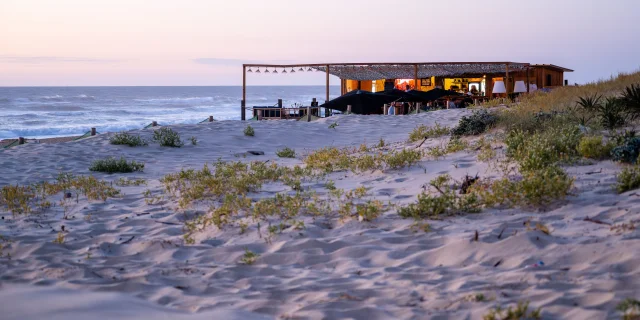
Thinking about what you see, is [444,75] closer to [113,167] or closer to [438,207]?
[113,167]

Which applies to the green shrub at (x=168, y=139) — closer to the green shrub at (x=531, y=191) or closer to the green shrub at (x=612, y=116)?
the green shrub at (x=612, y=116)

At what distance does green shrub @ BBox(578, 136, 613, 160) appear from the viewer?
19.9 feet

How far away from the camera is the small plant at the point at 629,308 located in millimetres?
2830

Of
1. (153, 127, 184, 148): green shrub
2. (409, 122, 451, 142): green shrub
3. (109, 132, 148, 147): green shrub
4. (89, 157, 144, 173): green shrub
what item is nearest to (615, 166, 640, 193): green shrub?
(409, 122, 451, 142): green shrub

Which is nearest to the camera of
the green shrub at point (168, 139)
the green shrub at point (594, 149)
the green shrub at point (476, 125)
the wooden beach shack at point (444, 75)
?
the green shrub at point (594, 149)

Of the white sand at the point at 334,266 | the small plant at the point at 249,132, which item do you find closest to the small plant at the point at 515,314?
the white sand at the point at 334,266

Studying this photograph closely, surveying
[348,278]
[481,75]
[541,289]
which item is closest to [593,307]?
[541,289]

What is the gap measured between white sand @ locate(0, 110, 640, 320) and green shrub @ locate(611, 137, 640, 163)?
12cm

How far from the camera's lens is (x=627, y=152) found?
18.8 feet

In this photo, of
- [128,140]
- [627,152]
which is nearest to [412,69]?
[128,140]

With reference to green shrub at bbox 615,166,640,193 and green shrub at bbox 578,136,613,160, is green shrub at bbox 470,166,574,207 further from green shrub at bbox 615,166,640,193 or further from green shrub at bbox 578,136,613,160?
green shrub at bbox 578,136,613,160

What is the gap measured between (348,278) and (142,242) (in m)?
1.88

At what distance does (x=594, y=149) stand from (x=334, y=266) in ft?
11.5

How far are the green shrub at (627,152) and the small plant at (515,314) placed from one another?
11.1 ft
